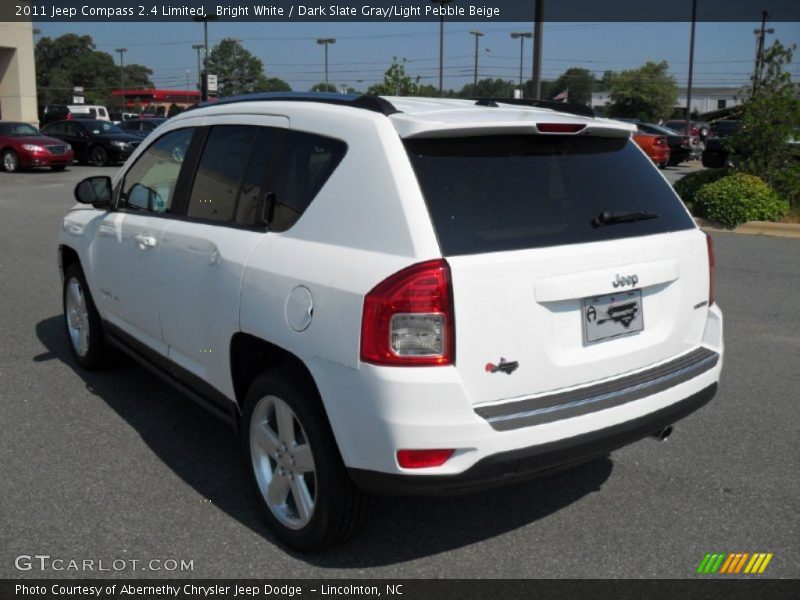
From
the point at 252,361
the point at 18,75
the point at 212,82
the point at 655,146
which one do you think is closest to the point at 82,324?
the point at 252,361

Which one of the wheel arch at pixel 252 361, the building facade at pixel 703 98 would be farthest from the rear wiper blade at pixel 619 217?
the building facade at pixel 703 98

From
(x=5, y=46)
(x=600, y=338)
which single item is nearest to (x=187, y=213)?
(x=600, y=338)

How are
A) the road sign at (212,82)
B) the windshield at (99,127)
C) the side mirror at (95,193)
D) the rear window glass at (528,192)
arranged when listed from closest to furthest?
the rear window glass at (528,192)
the side mirror at (95,193)
the windshield at (99,127)
the road sign at (212,82)

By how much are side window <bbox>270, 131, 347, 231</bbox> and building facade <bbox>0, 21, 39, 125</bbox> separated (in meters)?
39.4

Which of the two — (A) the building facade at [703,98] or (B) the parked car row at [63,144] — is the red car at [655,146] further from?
(A) the building facade at [703,98]

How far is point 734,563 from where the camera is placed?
10.9ft

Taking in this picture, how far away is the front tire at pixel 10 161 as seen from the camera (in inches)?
1005

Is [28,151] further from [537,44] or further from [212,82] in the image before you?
[537,44]

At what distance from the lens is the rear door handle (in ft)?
14.2

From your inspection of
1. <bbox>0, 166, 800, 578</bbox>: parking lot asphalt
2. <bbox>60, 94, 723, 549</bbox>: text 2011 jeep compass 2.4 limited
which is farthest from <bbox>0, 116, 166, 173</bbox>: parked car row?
<bbox>60, 94, 723, 549</bbox>: text 2011 jeep compass 2.4 limited

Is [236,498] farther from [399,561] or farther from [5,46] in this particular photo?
[5,46]

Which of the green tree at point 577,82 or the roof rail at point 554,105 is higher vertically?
the green tree at point 577,82

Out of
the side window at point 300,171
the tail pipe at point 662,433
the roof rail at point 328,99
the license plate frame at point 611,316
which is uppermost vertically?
the roof rail at point 328,99

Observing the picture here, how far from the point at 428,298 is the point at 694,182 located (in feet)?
45.6
